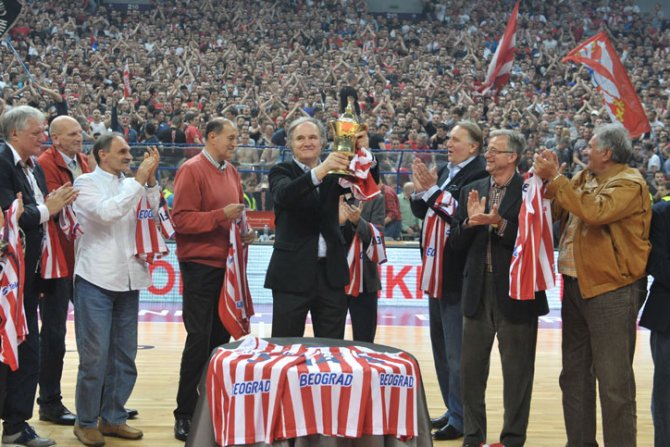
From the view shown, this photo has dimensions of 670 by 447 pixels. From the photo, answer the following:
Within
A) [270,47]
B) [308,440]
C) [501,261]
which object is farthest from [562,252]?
[270,47]

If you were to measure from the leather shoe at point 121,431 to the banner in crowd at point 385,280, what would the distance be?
628cm

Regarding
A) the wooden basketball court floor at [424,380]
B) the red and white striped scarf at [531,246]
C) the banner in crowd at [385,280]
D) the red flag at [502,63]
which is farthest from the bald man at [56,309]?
the red flag at [502,63]

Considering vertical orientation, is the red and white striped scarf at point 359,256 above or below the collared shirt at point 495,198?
Answer: below

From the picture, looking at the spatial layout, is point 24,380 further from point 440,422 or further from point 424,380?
point 424,380

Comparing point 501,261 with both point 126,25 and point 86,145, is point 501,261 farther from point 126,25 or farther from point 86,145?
point 126,25

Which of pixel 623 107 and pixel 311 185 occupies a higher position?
pixel 623 107

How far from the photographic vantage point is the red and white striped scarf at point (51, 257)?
5672mm

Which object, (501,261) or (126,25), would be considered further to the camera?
(126,25)

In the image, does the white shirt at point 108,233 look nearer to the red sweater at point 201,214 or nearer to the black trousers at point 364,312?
the red sweater at point 201,214

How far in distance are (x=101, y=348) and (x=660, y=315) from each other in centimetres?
330

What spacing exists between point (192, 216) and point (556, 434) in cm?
285

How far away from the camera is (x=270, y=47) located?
2555 centimetres

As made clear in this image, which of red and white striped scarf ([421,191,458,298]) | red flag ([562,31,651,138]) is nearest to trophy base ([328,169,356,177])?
red and white striped scarf ([421,191,458,298])

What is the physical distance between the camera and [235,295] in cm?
583
